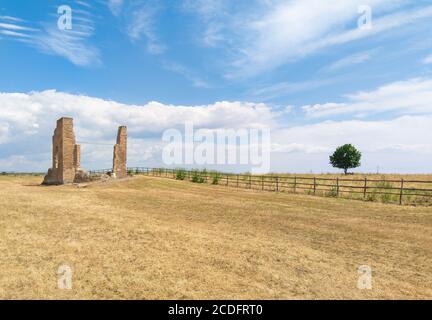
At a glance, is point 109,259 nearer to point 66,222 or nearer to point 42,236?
point 42,236

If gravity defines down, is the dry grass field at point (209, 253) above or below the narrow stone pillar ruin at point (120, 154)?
below

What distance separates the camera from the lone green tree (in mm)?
66688

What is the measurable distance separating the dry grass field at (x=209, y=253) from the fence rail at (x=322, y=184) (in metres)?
5.88

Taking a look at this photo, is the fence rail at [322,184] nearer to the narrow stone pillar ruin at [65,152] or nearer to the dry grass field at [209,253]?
the narrow stone pillar ruin at [65,152]

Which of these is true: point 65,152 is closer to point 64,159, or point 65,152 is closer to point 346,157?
point 64,159

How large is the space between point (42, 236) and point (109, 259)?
2.96 metres

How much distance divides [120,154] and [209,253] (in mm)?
25098

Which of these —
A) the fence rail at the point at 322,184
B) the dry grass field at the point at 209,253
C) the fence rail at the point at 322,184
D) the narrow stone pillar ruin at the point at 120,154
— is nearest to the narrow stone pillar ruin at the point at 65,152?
the fence rail at the point at 322,184

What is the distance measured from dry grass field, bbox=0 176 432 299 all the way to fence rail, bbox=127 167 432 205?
19.3ft

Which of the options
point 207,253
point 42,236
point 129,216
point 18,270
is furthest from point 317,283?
point 129,216

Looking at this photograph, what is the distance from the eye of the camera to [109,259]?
6.88 meters

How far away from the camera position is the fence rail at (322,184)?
62.6 ft

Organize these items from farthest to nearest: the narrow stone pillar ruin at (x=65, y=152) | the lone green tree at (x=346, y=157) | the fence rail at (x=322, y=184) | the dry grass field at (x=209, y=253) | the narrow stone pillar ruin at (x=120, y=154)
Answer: the lone green tree at (x=346, y=157) < the narrow stone pillar ruin at (x=120, y=154) < the narrow stone pillar ruin at (x=65, y=152) < the fence rail at (x=322, y=184) < the dry grass field at (x=209, y=253)

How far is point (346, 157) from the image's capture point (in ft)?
220
